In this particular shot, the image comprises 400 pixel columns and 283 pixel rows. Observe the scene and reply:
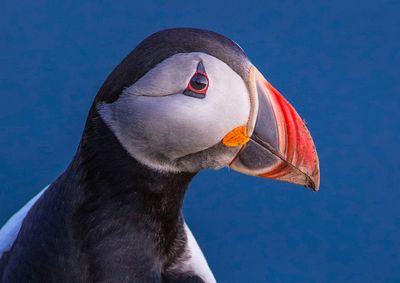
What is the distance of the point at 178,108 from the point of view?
1.31 m

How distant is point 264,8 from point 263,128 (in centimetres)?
120

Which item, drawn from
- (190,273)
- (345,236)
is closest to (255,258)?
(345,236)

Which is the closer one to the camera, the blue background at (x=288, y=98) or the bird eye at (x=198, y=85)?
the bird eye at (x=198, y=85)

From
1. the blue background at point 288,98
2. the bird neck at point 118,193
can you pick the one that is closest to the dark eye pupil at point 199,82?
the bird neck at point 118,193

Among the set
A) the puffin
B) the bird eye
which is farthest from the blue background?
the bird eye

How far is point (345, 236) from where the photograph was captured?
7.45 ft

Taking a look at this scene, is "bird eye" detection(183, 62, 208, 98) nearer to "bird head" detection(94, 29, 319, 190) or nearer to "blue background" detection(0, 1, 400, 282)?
"bird head" detection(94, 29, 319, 190)

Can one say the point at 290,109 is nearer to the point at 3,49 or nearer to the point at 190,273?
the point at 190,273

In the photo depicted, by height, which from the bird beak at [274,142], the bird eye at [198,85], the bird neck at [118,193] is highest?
the bird eye at [198,85]

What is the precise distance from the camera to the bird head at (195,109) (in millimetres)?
1312

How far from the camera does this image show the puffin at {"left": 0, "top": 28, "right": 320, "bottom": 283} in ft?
4.32

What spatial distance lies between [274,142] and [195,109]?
17 cm

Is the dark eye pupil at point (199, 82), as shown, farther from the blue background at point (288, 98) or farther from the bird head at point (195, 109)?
the blue background at point (288, 98)

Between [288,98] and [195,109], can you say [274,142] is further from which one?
[288,98]
